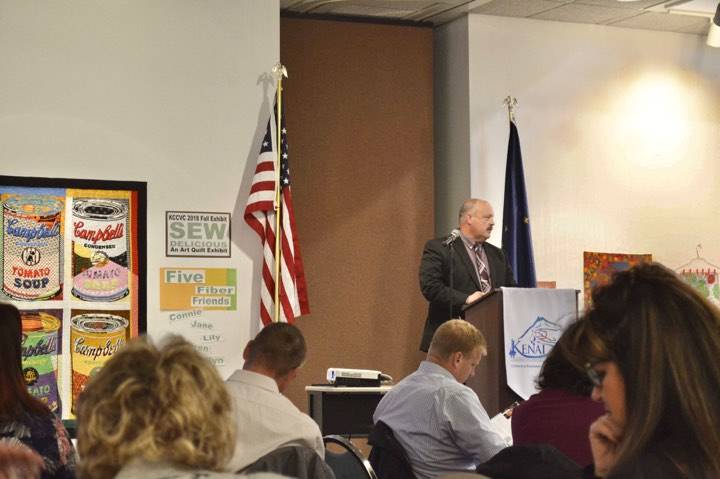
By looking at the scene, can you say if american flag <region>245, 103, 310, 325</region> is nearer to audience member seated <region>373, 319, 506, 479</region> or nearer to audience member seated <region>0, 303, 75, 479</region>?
audience member seated <region>373, 319, 506, 479</region>

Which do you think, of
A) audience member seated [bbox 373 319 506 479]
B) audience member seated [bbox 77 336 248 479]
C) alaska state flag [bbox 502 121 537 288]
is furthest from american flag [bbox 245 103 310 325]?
audience member seated [bbox 77 336 248 479]

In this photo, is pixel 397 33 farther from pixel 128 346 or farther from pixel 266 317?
pixel 128 346

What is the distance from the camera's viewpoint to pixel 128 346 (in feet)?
6.32

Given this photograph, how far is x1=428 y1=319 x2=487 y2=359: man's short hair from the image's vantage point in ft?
17.1

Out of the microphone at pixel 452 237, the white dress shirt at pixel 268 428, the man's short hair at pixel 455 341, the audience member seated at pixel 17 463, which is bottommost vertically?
the white dress shirt at pixel 268 428

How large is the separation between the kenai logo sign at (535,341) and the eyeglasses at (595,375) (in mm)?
4517

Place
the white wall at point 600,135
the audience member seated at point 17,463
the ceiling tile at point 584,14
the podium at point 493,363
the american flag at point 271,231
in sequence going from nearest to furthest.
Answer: the audience member seated at point 17,463 → the podium at point 493,363 → the american flag at point 271,231 → the ceiling tile at point 584,14 → the white wall at point 600,135

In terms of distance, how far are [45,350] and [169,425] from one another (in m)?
5.42

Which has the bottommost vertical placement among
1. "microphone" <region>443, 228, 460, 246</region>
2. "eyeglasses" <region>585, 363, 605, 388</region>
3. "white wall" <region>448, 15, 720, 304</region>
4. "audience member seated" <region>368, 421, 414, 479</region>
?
"audience member seated" <region>368, 421, 414, 479</region>

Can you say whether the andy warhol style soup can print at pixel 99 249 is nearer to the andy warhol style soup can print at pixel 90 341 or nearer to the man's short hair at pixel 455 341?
the andy warhol style soup can print at pixel 90 341

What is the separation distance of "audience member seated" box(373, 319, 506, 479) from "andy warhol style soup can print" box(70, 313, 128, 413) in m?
2.63

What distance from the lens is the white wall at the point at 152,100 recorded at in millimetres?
7125

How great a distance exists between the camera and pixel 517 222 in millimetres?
8492

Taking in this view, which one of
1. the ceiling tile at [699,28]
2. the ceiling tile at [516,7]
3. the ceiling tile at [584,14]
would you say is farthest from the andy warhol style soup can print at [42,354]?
the ceiling tile at [699,28]
